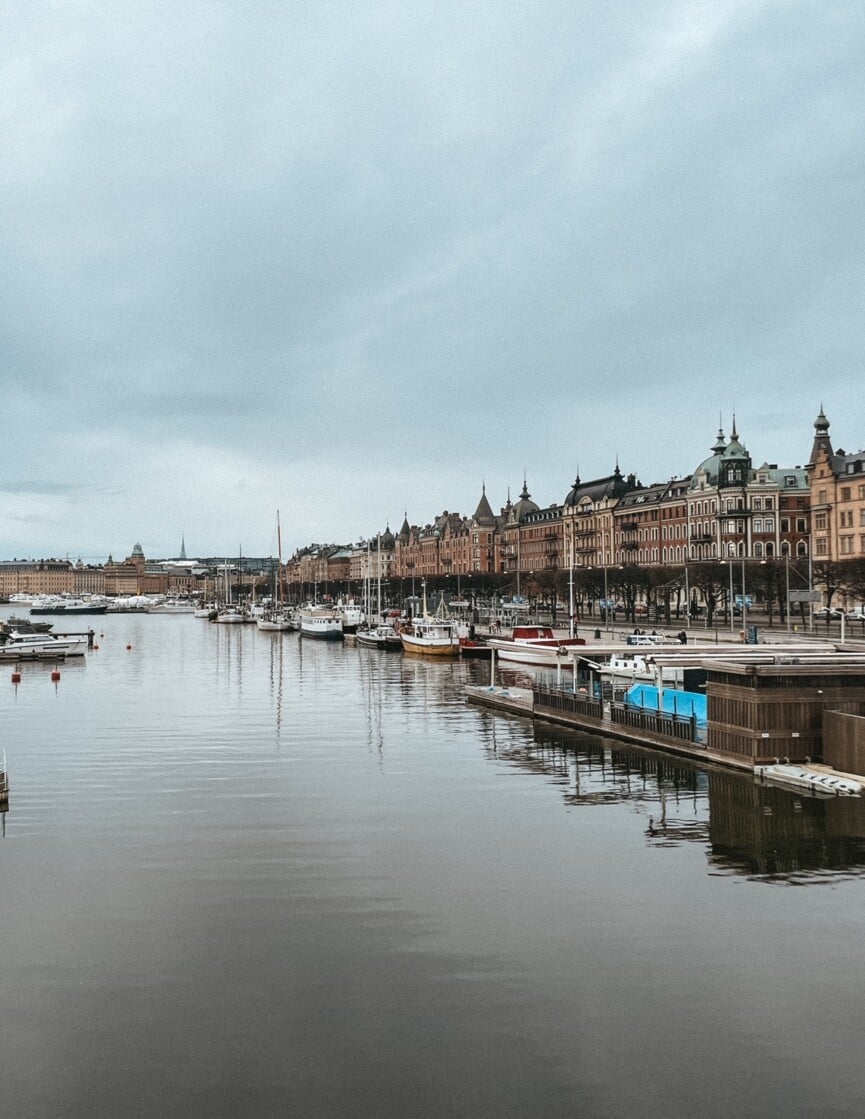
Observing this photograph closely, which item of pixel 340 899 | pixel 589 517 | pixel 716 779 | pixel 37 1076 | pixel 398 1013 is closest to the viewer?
pixel 37 1076

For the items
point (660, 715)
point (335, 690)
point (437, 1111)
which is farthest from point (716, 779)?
point (335, 690)

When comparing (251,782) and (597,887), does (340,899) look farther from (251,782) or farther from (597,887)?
(251,782)

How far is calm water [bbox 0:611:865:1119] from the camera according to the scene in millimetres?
14117

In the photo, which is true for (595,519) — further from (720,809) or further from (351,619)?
(720,809)

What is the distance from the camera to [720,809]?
30.7 meters

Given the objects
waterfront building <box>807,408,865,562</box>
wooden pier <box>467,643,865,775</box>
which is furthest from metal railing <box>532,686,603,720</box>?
waterfront building <box>807,408,865,562</box>

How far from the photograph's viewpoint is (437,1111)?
13320 millimetres

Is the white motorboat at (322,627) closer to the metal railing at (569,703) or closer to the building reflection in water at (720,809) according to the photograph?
the metal railing at (569,703)

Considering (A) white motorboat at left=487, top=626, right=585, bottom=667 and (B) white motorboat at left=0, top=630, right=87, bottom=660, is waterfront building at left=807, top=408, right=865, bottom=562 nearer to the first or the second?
(A) white motorboat at left=487, top=626, right=585, bottom=667

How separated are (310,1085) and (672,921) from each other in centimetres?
901

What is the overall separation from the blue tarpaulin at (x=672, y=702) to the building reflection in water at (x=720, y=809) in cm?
342

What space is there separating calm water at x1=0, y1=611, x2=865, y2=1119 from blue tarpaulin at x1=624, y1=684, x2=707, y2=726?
20.5 ft

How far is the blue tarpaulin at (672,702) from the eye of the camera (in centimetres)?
4447

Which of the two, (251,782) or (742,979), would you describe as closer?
(742,979)
